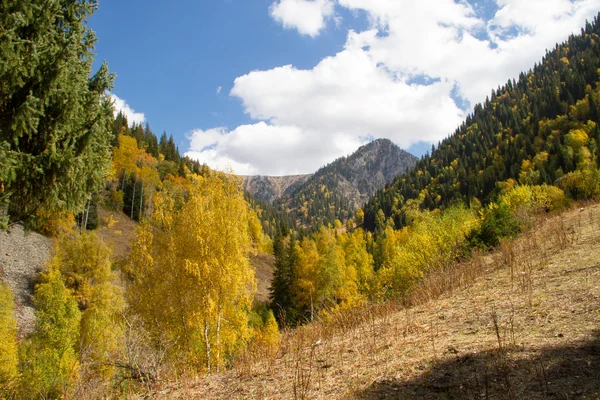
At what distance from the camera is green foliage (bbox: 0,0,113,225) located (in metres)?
6.00

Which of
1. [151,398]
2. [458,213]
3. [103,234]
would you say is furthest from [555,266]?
[103,234]

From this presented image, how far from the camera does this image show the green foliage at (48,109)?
6.00 m

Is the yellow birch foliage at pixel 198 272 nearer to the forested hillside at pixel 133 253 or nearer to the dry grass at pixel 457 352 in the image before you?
the forested hillside at pixel 133 253

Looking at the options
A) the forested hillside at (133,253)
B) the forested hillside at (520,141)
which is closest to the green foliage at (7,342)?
the forested hillside at (133,253)

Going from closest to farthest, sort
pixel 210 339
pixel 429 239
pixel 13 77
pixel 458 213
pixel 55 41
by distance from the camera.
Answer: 1. pixel 13 77
2. pixel 55 41
3. pixel 210 339
4. pixel 429 239
5. pixel 458 213

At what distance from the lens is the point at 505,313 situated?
681 centimetres

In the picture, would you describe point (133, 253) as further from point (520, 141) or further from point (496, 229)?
point (520, 141)

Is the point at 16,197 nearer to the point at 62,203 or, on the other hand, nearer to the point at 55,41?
the point at 62,203

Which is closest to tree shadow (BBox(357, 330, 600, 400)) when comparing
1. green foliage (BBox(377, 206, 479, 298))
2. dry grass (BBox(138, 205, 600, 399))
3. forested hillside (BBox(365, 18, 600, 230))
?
dry grass (BBox(138, 205, 600, 399))

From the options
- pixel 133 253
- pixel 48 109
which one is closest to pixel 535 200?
pixel 133 253

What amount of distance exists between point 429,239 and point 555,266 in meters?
12.6

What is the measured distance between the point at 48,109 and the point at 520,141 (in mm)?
131764

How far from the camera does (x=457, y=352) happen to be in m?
5.25

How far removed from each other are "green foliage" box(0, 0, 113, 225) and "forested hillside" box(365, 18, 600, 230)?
269 feet
